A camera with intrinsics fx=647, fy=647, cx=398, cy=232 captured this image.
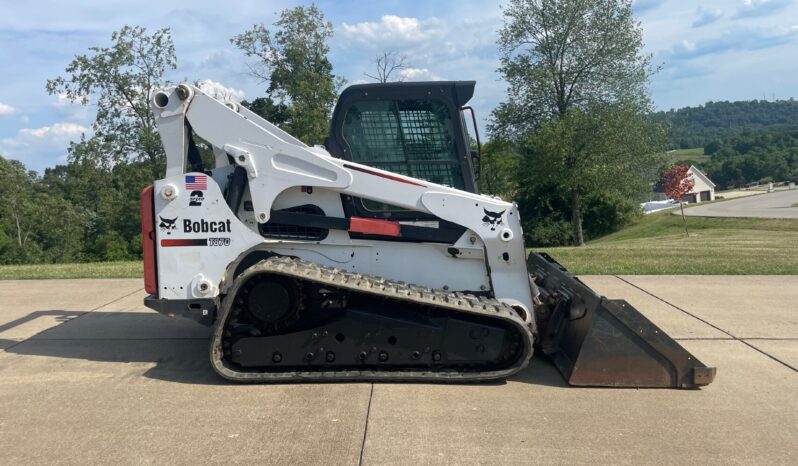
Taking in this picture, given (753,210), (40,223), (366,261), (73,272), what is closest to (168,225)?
(366,261)

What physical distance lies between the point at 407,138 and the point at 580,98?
2618cm

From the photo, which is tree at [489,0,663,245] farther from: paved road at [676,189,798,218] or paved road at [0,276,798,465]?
paved road at [0,276,798,465]

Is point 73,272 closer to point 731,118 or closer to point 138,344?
point 138,344

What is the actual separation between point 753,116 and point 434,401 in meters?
181

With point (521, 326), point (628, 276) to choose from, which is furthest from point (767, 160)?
point (521, 326)

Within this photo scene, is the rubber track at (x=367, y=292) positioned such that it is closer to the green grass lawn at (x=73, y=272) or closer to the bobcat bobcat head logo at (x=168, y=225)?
the bobcat bobcat head logo at (x=168, y=225)

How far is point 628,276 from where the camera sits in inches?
392

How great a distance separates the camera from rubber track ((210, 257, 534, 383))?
4680mm

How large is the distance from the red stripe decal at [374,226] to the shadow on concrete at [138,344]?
145 cm

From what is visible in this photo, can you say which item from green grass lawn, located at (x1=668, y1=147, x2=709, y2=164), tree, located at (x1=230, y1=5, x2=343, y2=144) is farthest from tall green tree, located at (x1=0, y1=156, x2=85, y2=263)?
green grass lawn, located at (x1=668, y1=147, x2=709, y2=164)

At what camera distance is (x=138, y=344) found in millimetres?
6082

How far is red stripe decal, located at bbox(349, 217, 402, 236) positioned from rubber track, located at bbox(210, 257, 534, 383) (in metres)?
0.44

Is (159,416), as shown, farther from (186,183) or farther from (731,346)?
(731,346)

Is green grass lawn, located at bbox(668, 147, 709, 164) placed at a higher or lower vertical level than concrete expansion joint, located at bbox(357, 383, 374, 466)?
higher
